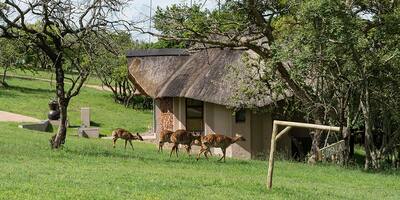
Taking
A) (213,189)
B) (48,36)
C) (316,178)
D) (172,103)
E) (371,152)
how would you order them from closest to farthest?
1. (213,189)
2. (316,178)
3. (48,36)
4. (371,152)
5. (172,103)

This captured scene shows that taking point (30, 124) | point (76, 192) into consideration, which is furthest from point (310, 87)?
point (30, 124)

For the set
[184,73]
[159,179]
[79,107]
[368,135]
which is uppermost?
[184,73]

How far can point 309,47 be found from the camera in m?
16.2

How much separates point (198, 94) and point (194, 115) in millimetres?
1931

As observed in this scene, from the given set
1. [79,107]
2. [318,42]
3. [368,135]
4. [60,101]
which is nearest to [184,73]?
[60,101]

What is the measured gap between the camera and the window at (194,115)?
2689cm

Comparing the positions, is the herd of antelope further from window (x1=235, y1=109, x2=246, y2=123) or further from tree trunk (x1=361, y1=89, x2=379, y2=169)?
window (x1=235, y1=109, x2=246, y2=123)

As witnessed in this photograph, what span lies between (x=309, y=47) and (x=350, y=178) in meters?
3.38

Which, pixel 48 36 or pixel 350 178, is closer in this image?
pixel 350 178

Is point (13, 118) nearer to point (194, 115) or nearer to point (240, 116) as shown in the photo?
point (194, 115)

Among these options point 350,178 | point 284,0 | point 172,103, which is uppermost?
point 284,0

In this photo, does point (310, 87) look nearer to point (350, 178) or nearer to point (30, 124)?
point (350, 178)

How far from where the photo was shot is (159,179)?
1198 cm

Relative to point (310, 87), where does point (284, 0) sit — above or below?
above
